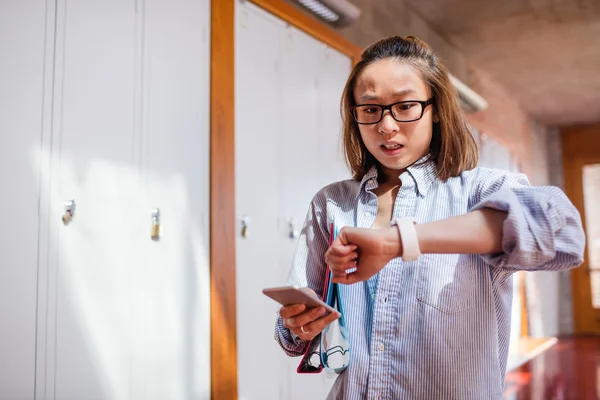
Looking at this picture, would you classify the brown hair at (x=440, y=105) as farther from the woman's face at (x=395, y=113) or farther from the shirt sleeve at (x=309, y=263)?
the shirt sleeve at (x=309, y=263)

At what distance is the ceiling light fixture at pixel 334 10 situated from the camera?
12.4 feet

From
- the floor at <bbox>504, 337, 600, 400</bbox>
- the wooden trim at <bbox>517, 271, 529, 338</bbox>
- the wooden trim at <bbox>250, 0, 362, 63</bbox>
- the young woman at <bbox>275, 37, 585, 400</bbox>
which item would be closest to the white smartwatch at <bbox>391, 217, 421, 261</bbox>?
the young woman at <bbox>275, 37, 585, 400</bbox>

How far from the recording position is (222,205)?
117 inches

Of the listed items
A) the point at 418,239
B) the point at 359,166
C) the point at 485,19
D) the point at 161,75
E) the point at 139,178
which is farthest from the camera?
the point at 485,19

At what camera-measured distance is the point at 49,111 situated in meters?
2.15

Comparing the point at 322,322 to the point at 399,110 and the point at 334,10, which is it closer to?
the point at 399,110

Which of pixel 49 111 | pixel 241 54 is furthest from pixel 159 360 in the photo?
pixel 241 54

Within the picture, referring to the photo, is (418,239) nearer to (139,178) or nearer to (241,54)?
(139,178)

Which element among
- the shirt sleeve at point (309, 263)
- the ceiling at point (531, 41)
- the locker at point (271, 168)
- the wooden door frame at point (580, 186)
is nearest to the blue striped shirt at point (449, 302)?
the shirt sleeve at point (309, 263)

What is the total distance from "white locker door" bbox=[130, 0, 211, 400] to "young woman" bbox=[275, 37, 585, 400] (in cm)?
157

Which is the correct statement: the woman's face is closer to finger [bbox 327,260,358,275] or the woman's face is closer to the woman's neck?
the woman's neck

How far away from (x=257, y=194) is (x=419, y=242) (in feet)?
8.02

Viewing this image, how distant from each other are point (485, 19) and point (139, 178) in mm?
4434

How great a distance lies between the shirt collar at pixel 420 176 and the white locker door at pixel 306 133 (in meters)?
2.33
